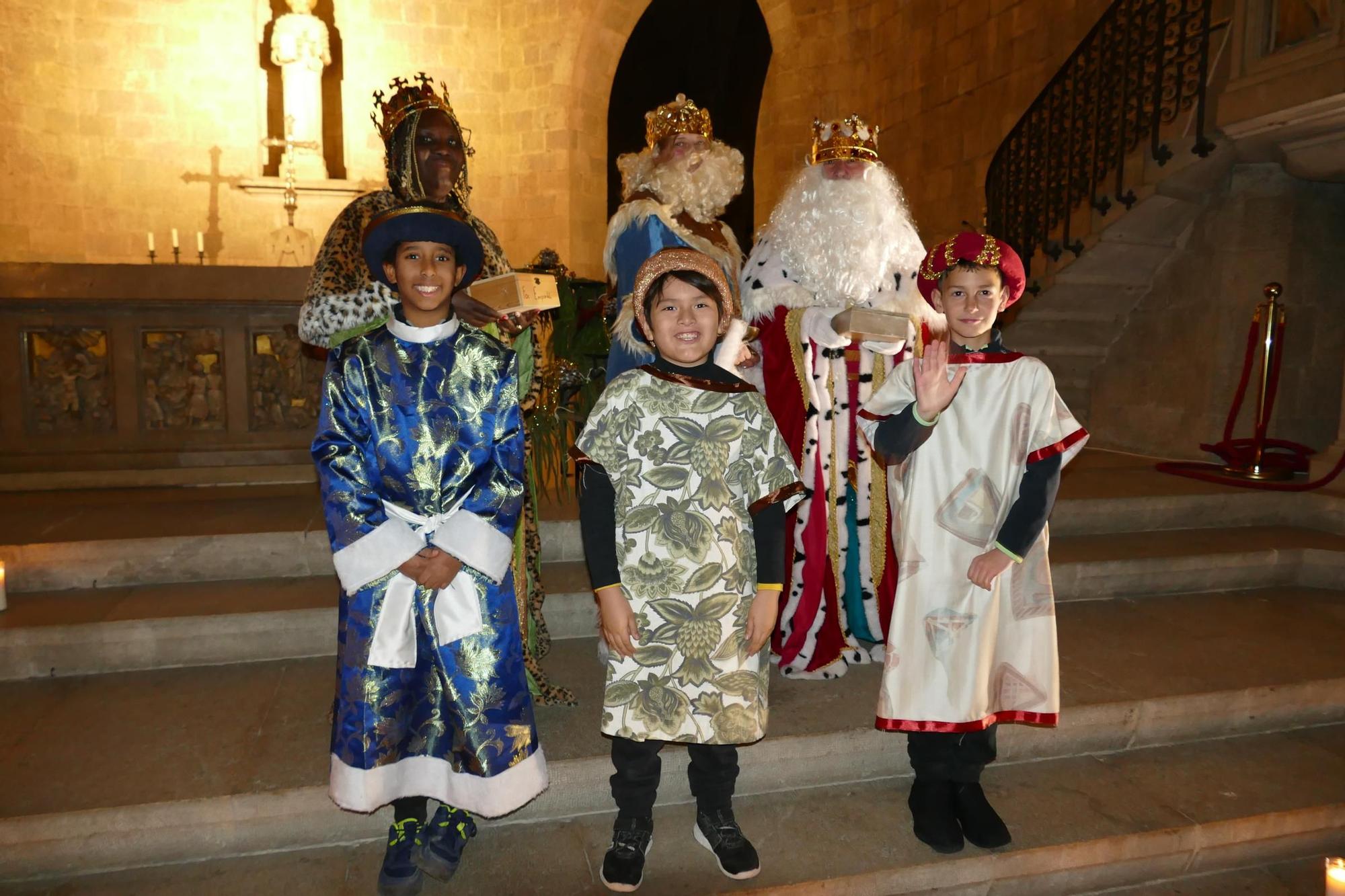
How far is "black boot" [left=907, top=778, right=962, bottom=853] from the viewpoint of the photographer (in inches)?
92.5

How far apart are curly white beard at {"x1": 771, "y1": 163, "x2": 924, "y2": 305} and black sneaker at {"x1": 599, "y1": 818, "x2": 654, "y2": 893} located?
195 centimetres

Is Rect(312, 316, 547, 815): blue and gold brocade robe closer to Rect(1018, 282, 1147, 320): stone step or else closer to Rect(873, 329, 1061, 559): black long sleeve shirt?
Rect(873, 329, 1061, 559): black long sleeve shirt

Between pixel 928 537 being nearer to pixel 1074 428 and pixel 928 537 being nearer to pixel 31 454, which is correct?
pixel 1074 428

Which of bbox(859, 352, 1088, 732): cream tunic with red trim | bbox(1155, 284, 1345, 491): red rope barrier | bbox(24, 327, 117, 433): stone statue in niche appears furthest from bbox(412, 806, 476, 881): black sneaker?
bbox(1155, 284, 1345, 491): red rope barrier

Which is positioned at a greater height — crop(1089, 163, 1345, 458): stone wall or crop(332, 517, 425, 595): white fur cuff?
crop(1089, 163, 1345, 458): stone wall

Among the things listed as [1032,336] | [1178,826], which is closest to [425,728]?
[1178,826]

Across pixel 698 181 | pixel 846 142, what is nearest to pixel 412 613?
pixel 698 181

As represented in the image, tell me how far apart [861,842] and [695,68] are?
12.7 meters

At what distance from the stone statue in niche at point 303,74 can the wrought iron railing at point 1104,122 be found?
683cm

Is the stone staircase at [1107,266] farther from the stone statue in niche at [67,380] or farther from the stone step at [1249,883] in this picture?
the stone statue in niche at [67,380]

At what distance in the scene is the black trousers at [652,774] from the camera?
2133 millimetres

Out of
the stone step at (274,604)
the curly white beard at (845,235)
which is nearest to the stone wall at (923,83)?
the stone step at (274,604)

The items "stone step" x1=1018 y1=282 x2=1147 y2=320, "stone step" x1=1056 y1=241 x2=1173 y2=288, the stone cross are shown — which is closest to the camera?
"stone step" x1=1056 y1=241 x2=1173 y2=288

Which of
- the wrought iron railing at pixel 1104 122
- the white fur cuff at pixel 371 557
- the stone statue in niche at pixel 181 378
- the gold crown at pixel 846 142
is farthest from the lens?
the wrought iron railing at pixel 1104 122
